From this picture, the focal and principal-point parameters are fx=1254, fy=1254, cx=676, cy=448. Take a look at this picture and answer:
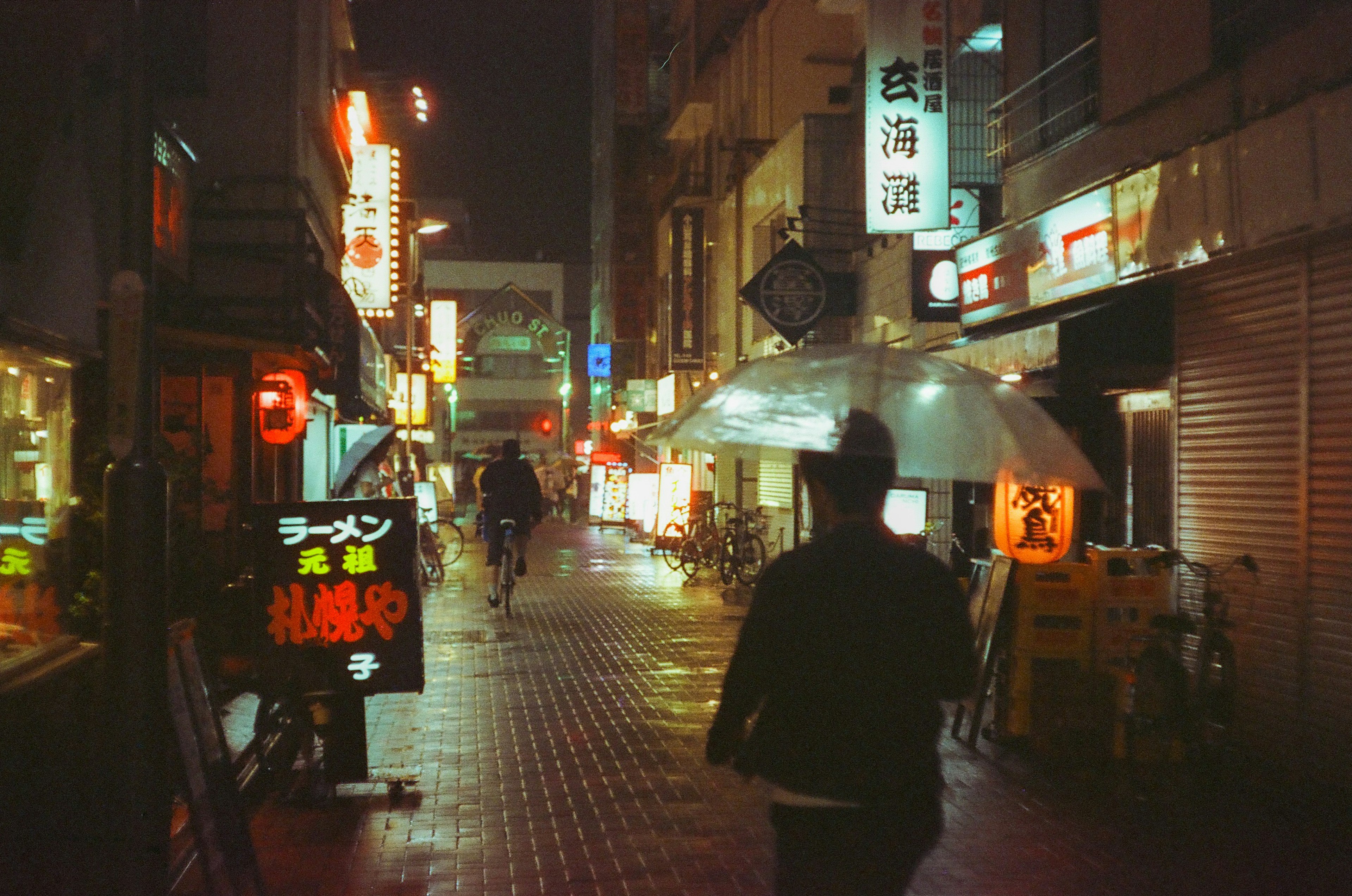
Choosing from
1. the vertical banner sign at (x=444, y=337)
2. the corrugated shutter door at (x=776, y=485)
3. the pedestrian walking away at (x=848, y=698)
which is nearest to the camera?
the pedestrian walking away at (x=848, y=698)

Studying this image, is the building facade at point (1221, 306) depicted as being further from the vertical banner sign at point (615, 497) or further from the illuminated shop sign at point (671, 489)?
the vertical banner sign at point (615, 497)

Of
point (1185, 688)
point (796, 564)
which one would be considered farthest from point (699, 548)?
point (796, 564)

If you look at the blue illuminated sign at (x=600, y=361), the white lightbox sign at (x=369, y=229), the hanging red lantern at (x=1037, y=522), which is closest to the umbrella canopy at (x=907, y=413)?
the hanging red lantern at (x=1037, y=522)

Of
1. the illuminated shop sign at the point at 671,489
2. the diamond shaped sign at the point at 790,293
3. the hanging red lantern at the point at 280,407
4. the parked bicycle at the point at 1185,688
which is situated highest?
the diamond shaped sign at the point at 790,293

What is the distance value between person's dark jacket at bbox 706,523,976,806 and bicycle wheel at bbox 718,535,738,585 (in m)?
16.9

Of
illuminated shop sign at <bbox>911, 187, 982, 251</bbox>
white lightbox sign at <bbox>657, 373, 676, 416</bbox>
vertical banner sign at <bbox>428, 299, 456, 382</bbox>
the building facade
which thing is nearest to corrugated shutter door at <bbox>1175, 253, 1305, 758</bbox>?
the building facade

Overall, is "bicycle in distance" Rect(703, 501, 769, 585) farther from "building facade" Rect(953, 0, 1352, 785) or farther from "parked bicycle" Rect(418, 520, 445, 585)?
"building facade" Rect(953, 0, 1352, 785)

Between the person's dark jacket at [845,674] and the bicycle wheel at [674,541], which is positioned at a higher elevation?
the person's dark jacket at [845,674]

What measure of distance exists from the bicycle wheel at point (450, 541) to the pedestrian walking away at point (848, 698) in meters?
18.7

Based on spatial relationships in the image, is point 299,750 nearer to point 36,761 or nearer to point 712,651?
point 36,761

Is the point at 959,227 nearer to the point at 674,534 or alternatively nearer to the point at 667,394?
Result: the point at 674,534

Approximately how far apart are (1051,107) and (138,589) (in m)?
10.2

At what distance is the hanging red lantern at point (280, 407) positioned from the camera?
1534 cm

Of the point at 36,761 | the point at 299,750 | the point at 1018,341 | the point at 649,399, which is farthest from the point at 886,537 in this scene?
the point at 649,399
